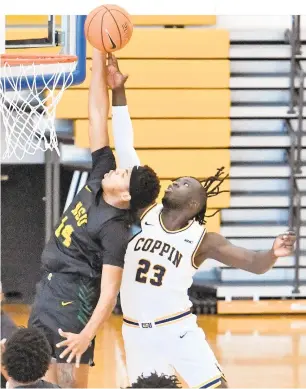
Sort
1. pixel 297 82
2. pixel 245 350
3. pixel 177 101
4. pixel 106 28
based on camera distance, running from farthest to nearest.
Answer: pixel 297 82, pixel 177 101, pixel 245 350, pixel 106 28

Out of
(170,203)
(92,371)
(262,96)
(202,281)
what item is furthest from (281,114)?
(170,203)

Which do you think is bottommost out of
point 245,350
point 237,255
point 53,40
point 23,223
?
point 245,350

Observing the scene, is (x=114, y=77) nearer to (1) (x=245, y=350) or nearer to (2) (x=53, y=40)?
(2) (x=53, y=40)

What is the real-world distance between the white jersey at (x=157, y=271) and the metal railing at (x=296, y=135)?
442 cm

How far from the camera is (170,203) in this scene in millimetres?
5059

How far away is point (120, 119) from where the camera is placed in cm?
508

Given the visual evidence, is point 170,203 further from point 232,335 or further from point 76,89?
point 76,89

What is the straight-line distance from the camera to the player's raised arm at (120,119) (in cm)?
503

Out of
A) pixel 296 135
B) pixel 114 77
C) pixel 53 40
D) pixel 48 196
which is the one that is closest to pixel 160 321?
pixel 114 77

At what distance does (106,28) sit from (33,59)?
44 centimetres

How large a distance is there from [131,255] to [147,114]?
4.50 meters

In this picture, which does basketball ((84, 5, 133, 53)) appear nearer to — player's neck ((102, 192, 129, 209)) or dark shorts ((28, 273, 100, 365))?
player's neck ((102, 192, 129, 209))

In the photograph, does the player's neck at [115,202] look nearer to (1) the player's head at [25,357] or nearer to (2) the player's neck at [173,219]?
(2) the player's neck at [173,219]

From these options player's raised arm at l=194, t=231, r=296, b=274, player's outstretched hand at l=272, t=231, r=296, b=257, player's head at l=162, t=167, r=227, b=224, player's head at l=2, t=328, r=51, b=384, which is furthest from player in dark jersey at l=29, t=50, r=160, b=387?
player's head at l=2, t=328, r=51, b=384
